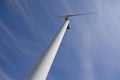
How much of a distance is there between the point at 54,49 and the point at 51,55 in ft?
5.60

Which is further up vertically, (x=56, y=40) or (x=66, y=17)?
(x=66, y=17)

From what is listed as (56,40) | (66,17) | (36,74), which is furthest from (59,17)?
(36,74)

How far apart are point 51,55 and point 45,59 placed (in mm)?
1330

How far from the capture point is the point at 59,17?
4294 cm

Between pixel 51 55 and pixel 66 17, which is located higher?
pixel 66 17

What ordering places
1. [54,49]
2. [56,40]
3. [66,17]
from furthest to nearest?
[66,17], [56,40], [54,49]

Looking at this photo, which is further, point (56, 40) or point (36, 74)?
point (56, 40)

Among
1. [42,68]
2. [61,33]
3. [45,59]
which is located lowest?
[42,68]

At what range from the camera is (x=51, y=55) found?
1947 cm

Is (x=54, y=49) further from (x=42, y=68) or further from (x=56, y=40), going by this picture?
(x=42, y=68)

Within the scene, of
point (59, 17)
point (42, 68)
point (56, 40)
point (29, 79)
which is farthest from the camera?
point (59, 17)

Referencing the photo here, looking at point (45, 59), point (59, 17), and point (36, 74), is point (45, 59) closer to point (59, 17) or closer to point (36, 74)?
point (36, 74)

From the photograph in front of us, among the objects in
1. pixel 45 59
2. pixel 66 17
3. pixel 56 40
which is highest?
pixel 66 17

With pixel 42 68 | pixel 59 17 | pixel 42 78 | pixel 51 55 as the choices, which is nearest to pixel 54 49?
pixel 51 55
